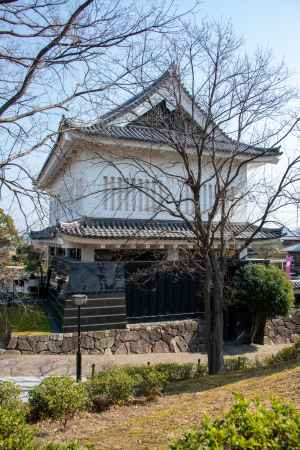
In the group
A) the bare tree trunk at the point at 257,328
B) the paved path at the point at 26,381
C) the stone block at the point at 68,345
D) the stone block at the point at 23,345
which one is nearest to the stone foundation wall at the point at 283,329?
the bare tree trunk at the point at 257,328

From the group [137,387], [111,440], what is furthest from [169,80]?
[111,440]

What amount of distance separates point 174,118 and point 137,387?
7.18m

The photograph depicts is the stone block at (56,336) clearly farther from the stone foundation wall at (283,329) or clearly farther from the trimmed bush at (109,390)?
the stone foundation wall at (283,329)

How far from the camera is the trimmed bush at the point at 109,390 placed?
686 cm

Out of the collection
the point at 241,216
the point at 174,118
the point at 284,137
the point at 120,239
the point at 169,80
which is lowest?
the point at 120,239

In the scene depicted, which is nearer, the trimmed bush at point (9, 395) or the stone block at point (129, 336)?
the trimmed bush at point (9, 395)

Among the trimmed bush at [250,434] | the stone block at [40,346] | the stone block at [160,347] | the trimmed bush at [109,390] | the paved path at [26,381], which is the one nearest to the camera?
the trimmed bush at [250,434]

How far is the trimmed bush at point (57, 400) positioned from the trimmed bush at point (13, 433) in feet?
5.45

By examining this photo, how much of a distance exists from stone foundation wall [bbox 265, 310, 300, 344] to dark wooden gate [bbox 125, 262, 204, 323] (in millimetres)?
3245

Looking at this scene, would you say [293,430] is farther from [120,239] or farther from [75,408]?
[120,239]

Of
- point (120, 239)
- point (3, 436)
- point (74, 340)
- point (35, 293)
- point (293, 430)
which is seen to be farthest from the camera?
point (35, 293)

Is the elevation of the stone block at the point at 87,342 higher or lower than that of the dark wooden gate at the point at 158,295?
lower

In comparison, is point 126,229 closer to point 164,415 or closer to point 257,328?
point 257,328

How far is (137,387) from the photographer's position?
793 centimetres
